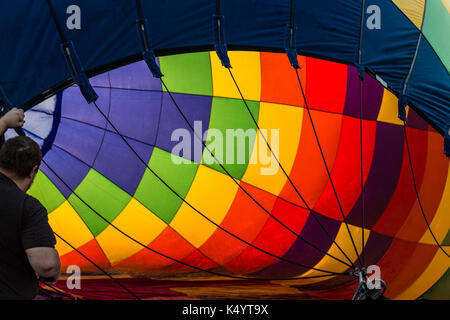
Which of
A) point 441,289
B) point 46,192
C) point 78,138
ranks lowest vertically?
point 441,289

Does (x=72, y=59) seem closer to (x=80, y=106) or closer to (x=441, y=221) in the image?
(x=80, y=106)

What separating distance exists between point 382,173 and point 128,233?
2.57m

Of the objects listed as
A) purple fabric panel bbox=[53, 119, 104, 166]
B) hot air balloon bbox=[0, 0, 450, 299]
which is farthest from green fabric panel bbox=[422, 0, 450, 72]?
purple fabric panel bbox=[53, 119, 104, 166]

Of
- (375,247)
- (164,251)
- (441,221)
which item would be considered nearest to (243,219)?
(164,251)

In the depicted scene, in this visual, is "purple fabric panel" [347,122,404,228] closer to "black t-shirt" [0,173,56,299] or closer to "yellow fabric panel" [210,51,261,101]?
"yellow fabric panel" [210,51,261,101]

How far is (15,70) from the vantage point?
3.05m

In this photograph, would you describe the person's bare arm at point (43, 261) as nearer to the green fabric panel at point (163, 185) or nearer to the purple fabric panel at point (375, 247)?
the green fabric panel at point (163, 185)

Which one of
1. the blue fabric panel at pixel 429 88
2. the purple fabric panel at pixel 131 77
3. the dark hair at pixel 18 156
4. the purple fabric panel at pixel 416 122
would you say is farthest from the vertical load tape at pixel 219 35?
the purple fabric panel at pixel 416 122

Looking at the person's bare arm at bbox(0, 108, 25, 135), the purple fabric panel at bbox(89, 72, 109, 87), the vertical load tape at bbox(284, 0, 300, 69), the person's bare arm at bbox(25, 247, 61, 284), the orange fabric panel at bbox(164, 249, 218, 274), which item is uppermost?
the purple fabric panel at bbox(89, 72, 109, 87)

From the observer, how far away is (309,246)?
19.5 ft

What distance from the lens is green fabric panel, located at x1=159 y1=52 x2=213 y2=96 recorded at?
18.2 feet

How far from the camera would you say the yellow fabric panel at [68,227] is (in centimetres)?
589

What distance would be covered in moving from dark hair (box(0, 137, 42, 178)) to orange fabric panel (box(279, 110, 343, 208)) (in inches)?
161
